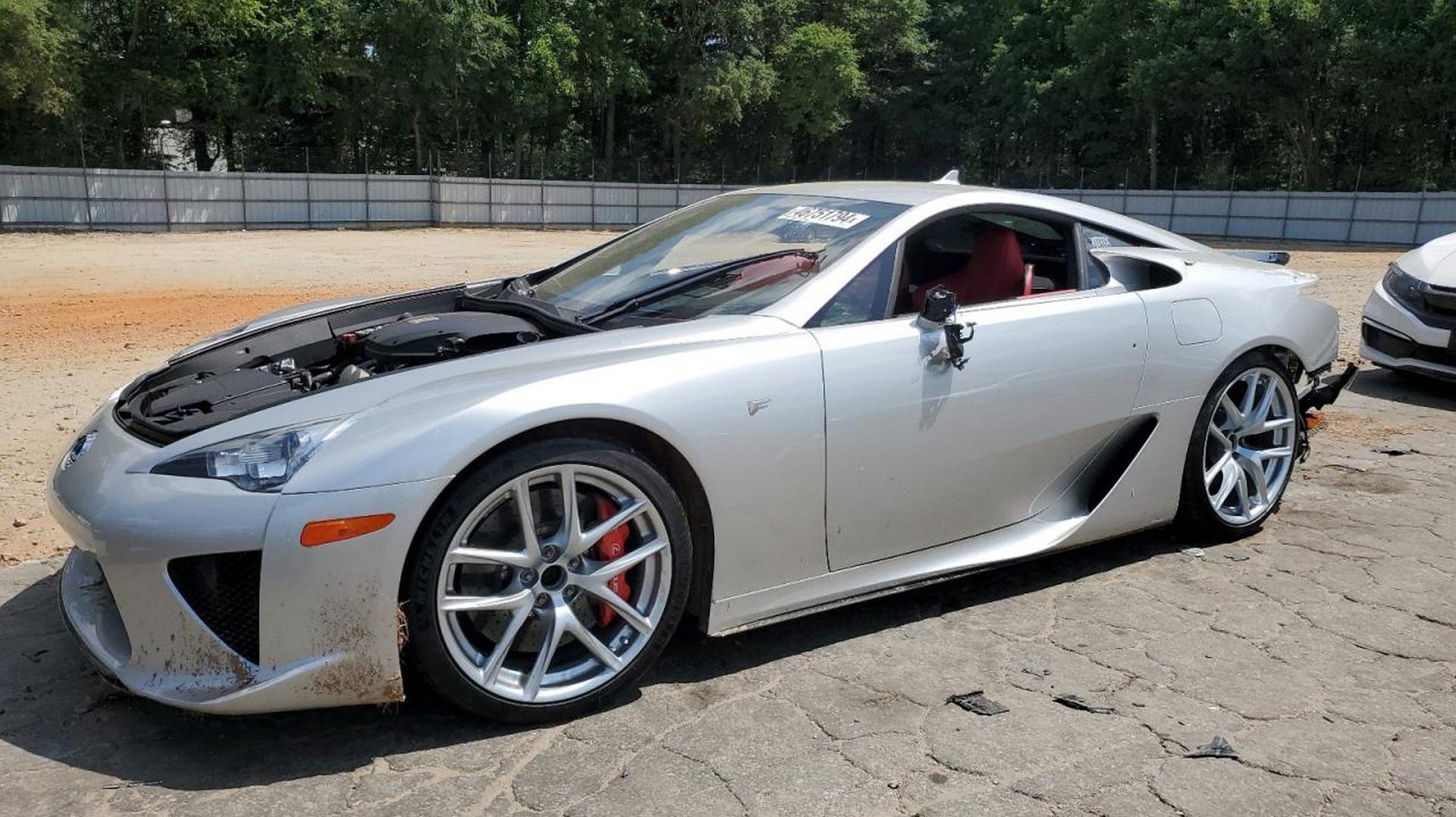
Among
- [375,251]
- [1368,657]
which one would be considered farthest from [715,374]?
[375,251]

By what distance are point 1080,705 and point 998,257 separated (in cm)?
169

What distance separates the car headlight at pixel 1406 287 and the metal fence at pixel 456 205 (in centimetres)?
2439

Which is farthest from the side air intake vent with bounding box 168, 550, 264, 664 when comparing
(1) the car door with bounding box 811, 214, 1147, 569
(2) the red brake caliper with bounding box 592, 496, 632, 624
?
(1) the car door with bounding box 811, 214, 1147, 569

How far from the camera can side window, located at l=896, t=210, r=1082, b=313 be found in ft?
13.1

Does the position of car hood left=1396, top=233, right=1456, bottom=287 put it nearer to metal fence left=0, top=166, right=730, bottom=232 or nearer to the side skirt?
the side skirt

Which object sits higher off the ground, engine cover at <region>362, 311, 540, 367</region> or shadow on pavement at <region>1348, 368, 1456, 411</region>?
engine cover at <region>362, 311, 540, 367</region>

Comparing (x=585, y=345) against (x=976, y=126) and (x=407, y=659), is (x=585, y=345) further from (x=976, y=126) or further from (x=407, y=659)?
(x=976, y=126)

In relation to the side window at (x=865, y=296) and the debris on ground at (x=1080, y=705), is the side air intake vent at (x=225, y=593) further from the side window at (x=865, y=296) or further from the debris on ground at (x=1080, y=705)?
the debris on ground at (x=1080, y=705)

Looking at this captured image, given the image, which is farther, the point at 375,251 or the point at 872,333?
the point at 375,251

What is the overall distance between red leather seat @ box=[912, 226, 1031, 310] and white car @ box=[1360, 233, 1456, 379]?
4.82 metres

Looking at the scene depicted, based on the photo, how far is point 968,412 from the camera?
357cm

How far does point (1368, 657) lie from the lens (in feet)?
11.6

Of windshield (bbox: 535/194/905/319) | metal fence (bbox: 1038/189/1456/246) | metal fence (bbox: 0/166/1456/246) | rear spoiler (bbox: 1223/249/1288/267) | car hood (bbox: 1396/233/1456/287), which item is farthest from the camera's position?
metal fence (bbox: 1038/189/1456/246)

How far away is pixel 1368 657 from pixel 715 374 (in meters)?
2.31
